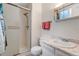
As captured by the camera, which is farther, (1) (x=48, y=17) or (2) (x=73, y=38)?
(1) (x=48, y=17)

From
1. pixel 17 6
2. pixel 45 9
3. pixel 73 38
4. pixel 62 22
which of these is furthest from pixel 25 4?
pixel 73 38

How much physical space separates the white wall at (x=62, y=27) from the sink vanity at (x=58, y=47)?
0.08 m

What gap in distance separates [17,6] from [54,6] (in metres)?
0.42

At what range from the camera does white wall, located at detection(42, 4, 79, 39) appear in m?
1.25

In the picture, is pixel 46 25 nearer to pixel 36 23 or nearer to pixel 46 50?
pixel 36 23

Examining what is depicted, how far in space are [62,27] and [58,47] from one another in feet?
0.77

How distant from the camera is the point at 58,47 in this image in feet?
4.13

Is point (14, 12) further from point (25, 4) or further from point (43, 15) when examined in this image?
point (43, 15)

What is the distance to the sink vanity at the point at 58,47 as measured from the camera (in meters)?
1.17

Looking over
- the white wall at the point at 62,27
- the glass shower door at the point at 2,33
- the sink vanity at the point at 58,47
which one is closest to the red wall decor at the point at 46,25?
the white wall at the point at 62,27

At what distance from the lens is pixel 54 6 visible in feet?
4.39

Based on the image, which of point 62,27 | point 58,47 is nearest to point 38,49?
point 58,47

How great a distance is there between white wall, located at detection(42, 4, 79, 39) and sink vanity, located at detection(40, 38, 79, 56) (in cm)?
8

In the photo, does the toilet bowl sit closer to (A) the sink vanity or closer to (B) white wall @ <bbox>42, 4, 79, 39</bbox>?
(A) the sink vanity
